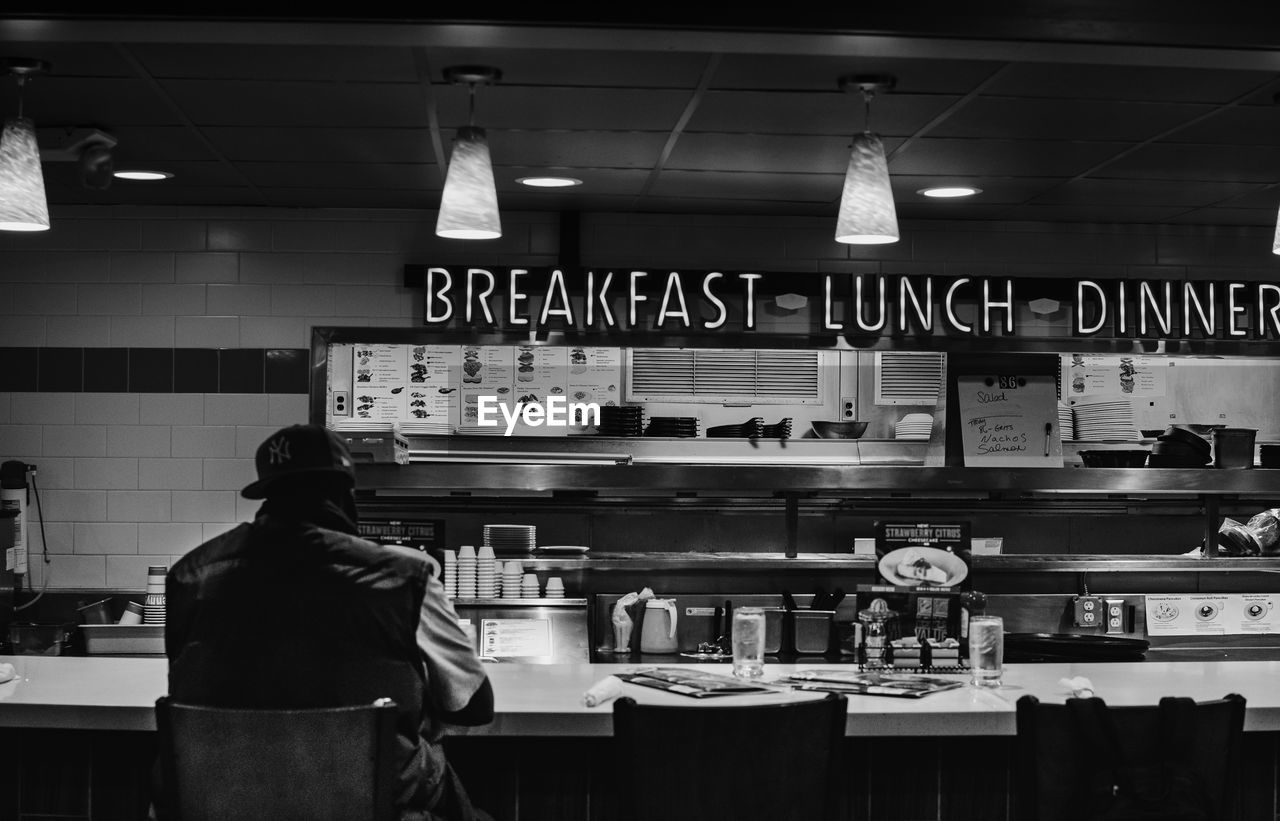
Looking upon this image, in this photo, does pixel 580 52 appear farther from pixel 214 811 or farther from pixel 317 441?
pixel 214 811

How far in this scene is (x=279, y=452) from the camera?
2.54m

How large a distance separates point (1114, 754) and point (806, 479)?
3781 mm

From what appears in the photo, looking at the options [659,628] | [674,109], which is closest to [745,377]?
[659,628]

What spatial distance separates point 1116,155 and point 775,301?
6.58 feet

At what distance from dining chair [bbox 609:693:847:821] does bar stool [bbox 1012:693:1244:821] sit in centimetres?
51

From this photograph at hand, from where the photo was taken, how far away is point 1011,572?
6496 millimetres

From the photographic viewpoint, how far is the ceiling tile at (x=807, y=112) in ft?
14.6

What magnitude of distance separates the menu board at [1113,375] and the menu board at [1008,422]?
0.39m

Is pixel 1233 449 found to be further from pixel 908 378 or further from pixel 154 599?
pixel 154 599

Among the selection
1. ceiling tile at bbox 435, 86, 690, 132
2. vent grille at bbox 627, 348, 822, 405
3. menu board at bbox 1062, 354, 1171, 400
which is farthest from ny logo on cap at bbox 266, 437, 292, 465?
menu board at bbox 1062, 354, 1171, 400

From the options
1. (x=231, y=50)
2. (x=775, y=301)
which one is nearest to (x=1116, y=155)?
(x=775, y=301)

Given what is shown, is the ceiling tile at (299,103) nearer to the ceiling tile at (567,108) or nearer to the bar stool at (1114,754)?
the ceiling tile at (567,108)

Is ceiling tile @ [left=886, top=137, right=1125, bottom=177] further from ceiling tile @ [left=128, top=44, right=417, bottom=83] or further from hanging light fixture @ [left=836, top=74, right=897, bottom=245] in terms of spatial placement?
ceiling tile @ [left=128, top=44, right=417, bottom=83]

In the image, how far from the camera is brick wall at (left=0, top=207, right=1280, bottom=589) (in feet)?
21.2
